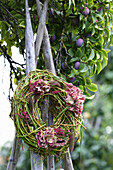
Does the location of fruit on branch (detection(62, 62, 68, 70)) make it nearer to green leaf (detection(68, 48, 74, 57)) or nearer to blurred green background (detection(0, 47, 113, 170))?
green leaf (detection(68, 48, 74, 57))

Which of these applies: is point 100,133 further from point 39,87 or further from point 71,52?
point 39,87

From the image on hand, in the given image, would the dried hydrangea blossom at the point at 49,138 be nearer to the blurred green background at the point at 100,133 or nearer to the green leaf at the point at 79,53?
the green leaf at the point at 79,53

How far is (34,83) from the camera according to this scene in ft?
2.68

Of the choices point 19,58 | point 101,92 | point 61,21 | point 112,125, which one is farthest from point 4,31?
point 112,125

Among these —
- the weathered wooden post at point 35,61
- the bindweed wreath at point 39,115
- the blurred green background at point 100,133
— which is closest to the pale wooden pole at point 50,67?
the weathered wooden post at point 35,61

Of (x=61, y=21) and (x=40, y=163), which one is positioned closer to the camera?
(x=40, y=163)

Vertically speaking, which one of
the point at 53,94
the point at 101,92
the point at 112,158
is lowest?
the point at 112,158

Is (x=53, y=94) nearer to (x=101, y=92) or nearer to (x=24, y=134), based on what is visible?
(x=24, y=134)

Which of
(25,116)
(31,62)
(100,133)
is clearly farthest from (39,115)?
(100,133)

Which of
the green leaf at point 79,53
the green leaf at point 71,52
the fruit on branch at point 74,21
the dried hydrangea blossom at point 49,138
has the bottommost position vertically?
the dried hydrangea blossom at point 49,138

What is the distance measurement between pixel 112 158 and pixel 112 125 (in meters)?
0.89

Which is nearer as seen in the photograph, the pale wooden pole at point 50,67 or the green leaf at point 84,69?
the pale wooden pole at point 50,67

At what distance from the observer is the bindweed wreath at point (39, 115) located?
78 centimetres

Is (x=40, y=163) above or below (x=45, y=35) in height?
below
